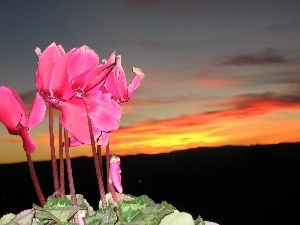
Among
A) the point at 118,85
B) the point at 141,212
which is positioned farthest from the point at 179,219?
the point at 118,85

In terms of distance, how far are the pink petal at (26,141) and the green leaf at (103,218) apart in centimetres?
17

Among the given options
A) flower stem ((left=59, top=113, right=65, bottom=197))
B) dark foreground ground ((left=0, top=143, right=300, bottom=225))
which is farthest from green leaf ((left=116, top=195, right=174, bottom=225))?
dark foreground ground ((left=0, top=143, right=300, bottom=225))

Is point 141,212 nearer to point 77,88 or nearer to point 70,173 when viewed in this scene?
point 70,173

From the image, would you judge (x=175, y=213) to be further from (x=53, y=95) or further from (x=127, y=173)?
(x=127, y=173)

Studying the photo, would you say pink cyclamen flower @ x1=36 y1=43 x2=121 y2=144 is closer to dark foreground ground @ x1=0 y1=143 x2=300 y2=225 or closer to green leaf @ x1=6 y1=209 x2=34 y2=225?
green leaf @ x1=6 y1=209 x2=34 y2=225

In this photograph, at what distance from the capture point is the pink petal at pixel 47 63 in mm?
1060

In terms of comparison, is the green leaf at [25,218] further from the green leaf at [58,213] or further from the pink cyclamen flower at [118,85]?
the pink cyclamen flower at [118,85]

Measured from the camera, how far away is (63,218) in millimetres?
1044

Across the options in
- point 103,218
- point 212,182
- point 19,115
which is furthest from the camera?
point 212,182

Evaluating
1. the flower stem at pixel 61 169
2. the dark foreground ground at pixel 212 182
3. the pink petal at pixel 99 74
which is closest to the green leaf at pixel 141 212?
the flower stem at pixel 61 169

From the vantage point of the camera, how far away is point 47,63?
3.48 ft

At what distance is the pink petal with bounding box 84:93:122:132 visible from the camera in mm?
1099

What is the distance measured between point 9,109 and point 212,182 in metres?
37.1

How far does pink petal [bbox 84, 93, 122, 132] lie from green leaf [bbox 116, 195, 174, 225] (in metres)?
0.15
